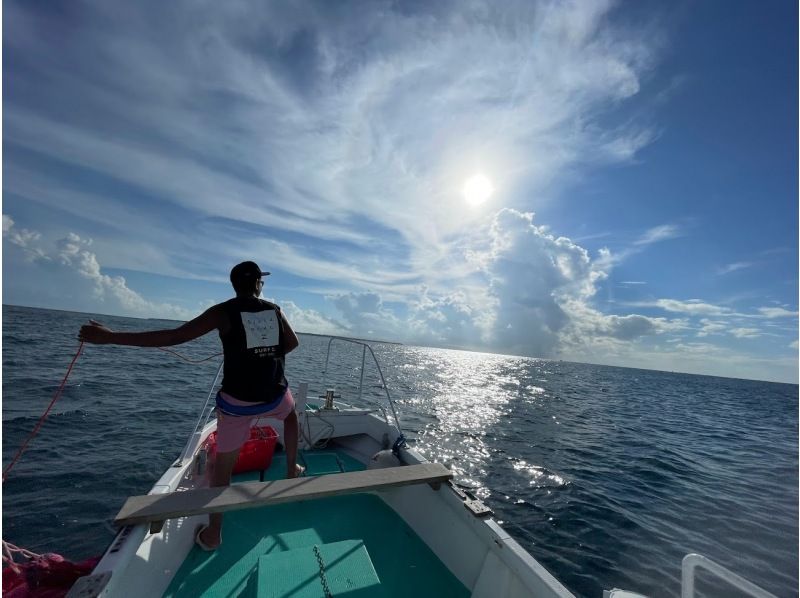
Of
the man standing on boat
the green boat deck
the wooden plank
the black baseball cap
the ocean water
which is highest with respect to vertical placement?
the black baseball cap

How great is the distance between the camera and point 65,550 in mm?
5707

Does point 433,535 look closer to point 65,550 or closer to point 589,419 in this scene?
point 65,550

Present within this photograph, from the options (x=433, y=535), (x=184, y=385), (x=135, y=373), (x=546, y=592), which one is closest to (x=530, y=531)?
(x=433, y=535)

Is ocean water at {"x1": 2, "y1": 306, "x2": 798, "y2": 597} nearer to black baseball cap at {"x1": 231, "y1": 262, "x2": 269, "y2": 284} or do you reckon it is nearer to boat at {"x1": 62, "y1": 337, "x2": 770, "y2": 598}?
boat at {"x1": 62, "y1": 337, "x2": 770, "y2": 598}

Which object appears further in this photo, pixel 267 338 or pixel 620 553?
pixel 620 553

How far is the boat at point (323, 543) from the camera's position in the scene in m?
3.02

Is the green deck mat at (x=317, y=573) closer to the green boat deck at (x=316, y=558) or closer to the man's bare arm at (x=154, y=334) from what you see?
the green boat deck at (x=316, y=558)

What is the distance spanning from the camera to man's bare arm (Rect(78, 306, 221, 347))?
113 inches

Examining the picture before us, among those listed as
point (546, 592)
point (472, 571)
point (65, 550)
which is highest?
point (546, 592)

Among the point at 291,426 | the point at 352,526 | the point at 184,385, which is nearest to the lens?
the point at 291,426

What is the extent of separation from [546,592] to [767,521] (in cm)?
1096

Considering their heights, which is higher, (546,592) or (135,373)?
(546,592)

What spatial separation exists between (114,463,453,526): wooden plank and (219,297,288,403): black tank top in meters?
0.80

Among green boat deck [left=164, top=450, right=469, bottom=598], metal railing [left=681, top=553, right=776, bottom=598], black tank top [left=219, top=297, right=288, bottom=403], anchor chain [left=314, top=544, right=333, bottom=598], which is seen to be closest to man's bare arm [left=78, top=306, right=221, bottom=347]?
black tank top [left=219, top=297, right=288, bottom=403]
